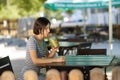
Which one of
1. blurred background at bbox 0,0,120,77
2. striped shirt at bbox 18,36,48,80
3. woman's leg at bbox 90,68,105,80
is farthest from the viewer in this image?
blurred background at bbox 0,0,120,77

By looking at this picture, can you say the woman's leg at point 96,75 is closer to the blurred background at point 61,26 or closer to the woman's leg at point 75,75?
the woman's leg at point 75,75

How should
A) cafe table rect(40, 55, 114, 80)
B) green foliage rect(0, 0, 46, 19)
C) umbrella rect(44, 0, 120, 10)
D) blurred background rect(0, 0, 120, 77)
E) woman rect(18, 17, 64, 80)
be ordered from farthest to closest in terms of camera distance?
1. green foliage rect(0, 0, 46, 19)
2. blurred background rect(0, 0, 120, 77)
3. umbrella rect(44, 0, 120, 10)
4. woman rect(18, 17, 64, 80)
5. cafe table rect(40, 55, 114, 80)

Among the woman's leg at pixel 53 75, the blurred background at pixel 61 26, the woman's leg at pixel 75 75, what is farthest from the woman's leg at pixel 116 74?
the blurred background at pixel 61 26

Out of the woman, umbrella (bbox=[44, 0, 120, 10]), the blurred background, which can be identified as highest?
umbrella (bbox=[44, 0, 120, 10])

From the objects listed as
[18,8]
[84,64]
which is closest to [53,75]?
[84,64]

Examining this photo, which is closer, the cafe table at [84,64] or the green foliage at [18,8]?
the cafe table at [84,64]

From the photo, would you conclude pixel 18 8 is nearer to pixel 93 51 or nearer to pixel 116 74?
pixel 93 51

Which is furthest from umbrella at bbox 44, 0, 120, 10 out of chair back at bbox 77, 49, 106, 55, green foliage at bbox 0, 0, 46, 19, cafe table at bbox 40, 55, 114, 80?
green foliage at bbox 0, 0, 46, 19

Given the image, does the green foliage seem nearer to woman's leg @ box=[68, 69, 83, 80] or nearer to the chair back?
the chair back

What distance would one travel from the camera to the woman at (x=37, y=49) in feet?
20.3

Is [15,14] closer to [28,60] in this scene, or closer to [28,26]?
[28,26]

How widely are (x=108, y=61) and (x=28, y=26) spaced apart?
24768 mm

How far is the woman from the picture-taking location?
6.19m

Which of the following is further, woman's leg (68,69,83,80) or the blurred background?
the blurred background
